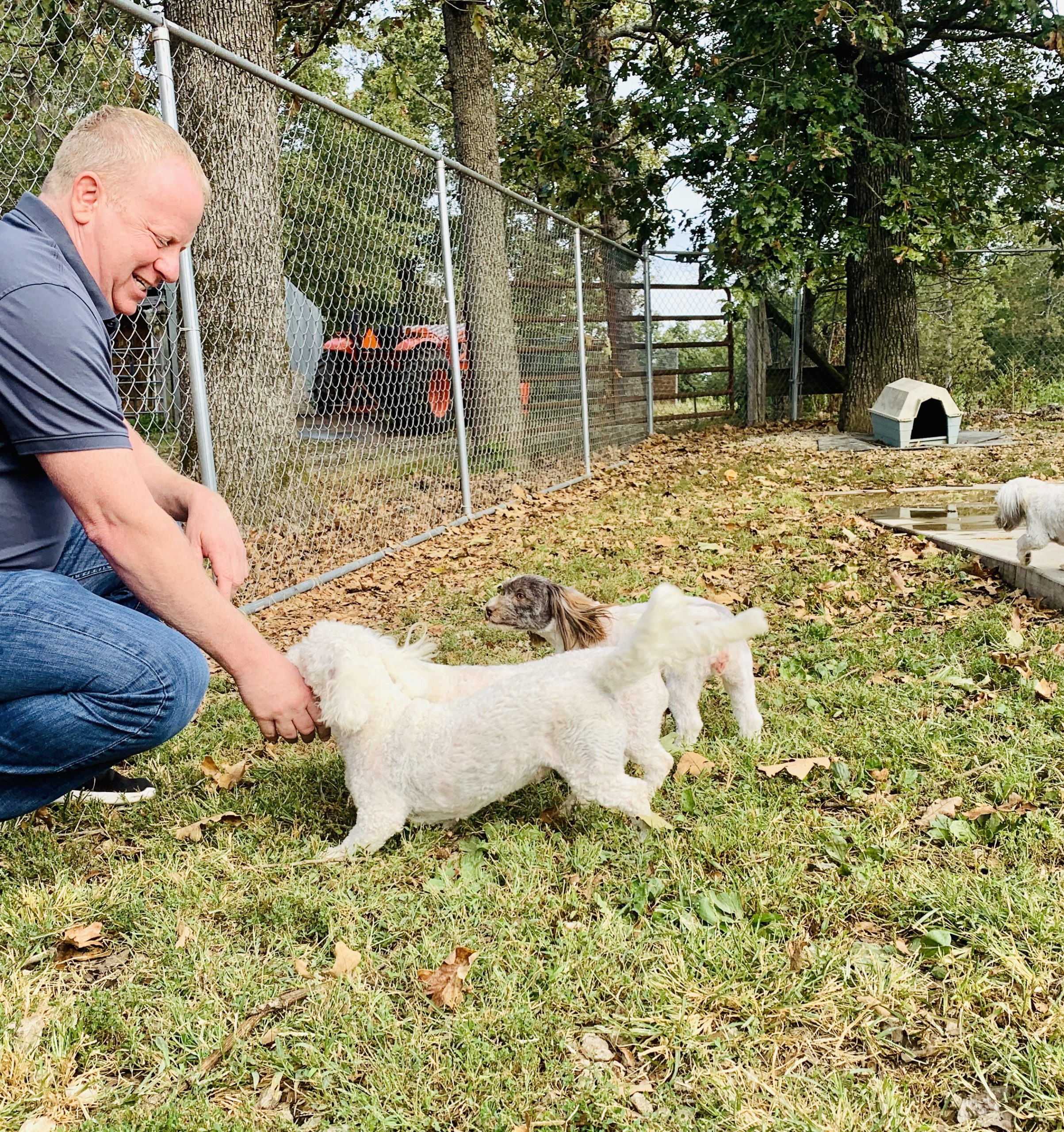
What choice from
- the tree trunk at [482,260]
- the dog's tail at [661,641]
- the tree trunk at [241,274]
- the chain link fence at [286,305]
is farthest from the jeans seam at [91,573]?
the tree trunk at [482,260]

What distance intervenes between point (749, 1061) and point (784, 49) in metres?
12.2

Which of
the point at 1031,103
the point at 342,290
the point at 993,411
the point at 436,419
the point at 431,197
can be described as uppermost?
the point at 1031,103

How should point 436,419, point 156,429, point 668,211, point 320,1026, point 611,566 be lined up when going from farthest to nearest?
point 668,211 < point 436,419 < point 611,566 < point 156,429 < point 320,1026

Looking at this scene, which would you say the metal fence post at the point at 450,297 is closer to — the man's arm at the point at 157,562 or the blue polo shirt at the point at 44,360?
the blue polo shirt at the point at 44,360

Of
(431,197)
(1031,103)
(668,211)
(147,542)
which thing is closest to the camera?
(147,542)

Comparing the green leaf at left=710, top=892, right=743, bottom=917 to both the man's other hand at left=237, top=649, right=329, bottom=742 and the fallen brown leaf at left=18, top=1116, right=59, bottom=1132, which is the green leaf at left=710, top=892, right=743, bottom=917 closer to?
the man's other hand at left=237, top=649, right=329, bottom=742

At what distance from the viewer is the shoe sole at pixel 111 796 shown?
118 inches

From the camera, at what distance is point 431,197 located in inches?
274

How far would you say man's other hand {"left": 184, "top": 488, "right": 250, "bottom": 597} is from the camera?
109 inches

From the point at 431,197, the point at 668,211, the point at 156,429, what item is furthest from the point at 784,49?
the point at 156,429

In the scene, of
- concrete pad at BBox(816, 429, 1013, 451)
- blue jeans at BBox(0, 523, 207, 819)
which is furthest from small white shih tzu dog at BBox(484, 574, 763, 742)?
concrete pad at BBox(816, 429, 1013, 451)

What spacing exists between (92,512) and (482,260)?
7519 millimetres

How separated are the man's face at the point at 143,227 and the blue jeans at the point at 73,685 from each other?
0.82 metres

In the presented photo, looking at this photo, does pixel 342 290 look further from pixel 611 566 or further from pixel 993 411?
pixel 993 411
